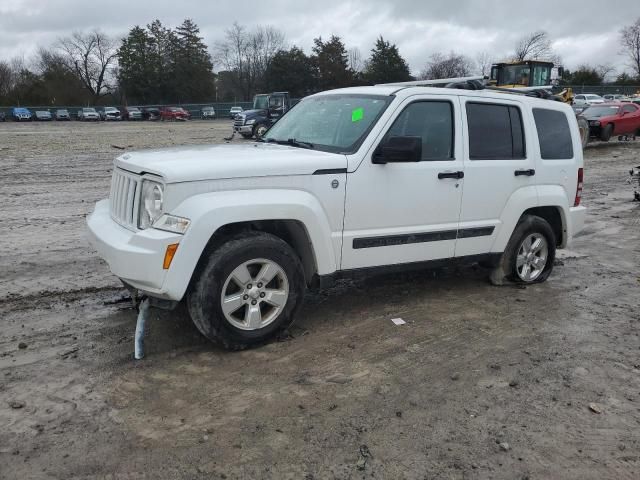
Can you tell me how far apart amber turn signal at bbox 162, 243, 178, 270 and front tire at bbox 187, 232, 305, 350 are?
0.96 feet

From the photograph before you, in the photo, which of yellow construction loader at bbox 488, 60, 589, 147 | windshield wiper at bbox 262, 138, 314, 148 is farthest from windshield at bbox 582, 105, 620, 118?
windshield wiper at bbox 262, 138, 314, 148

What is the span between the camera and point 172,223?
3.88 metres

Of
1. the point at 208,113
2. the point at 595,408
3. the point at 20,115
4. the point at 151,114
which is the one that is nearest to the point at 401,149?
the point at 595,408

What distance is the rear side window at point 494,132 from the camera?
5367mm

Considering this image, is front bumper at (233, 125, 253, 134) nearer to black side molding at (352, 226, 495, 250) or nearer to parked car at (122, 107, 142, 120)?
black side molding at (352, 226, 495, 250)

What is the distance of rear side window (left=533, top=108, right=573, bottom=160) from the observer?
597 cm

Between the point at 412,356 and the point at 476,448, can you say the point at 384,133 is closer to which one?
the point at 412,356

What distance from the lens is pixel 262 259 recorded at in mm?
4203

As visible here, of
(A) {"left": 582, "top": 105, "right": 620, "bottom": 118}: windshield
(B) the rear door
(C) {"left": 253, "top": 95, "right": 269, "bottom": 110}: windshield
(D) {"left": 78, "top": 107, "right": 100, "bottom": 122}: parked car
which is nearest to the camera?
(B) the rear door

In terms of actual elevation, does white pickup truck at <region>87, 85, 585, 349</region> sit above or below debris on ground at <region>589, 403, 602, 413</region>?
above

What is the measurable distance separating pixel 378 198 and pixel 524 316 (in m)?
1.85

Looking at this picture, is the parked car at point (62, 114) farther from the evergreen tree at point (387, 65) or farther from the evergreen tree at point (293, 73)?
the evergreen tree at point (387, 65)

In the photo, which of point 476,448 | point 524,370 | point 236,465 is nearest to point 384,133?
point 524,370

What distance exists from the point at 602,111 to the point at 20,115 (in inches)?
2061
